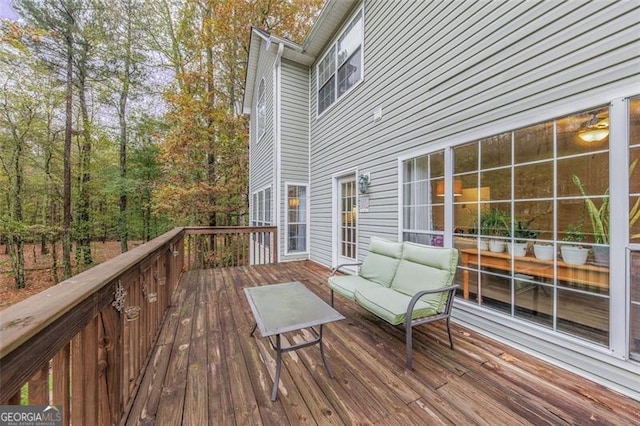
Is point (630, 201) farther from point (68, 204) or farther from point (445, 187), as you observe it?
point (68, 204)

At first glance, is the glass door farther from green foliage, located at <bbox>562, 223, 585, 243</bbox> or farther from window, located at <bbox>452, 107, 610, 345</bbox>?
green foliage, located at <bbox>562, 223, 585, 243</bbox>

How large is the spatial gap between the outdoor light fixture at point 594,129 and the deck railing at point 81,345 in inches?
136

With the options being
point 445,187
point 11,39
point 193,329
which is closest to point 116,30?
point 11,39

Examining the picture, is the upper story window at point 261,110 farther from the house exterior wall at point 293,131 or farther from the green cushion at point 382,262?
the green cushion at point 382,262

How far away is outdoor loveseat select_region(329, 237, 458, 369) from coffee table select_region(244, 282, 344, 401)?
55 centimetres

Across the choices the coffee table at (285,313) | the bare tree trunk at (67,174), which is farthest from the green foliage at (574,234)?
the bare tree trunk at (67,174)

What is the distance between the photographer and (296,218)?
21.8ft

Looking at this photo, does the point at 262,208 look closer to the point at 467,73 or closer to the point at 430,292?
the point at 467,73

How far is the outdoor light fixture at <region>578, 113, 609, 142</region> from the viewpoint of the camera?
6.64ft

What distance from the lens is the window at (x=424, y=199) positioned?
3301 mm

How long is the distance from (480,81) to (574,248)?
1.89 meters

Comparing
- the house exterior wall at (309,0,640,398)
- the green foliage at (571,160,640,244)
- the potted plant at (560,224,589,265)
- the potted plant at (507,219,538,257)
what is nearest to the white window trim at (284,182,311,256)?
the house exterior wall at (309,0,640,398)

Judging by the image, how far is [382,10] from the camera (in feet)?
13.9

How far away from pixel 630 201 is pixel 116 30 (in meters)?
15.5
